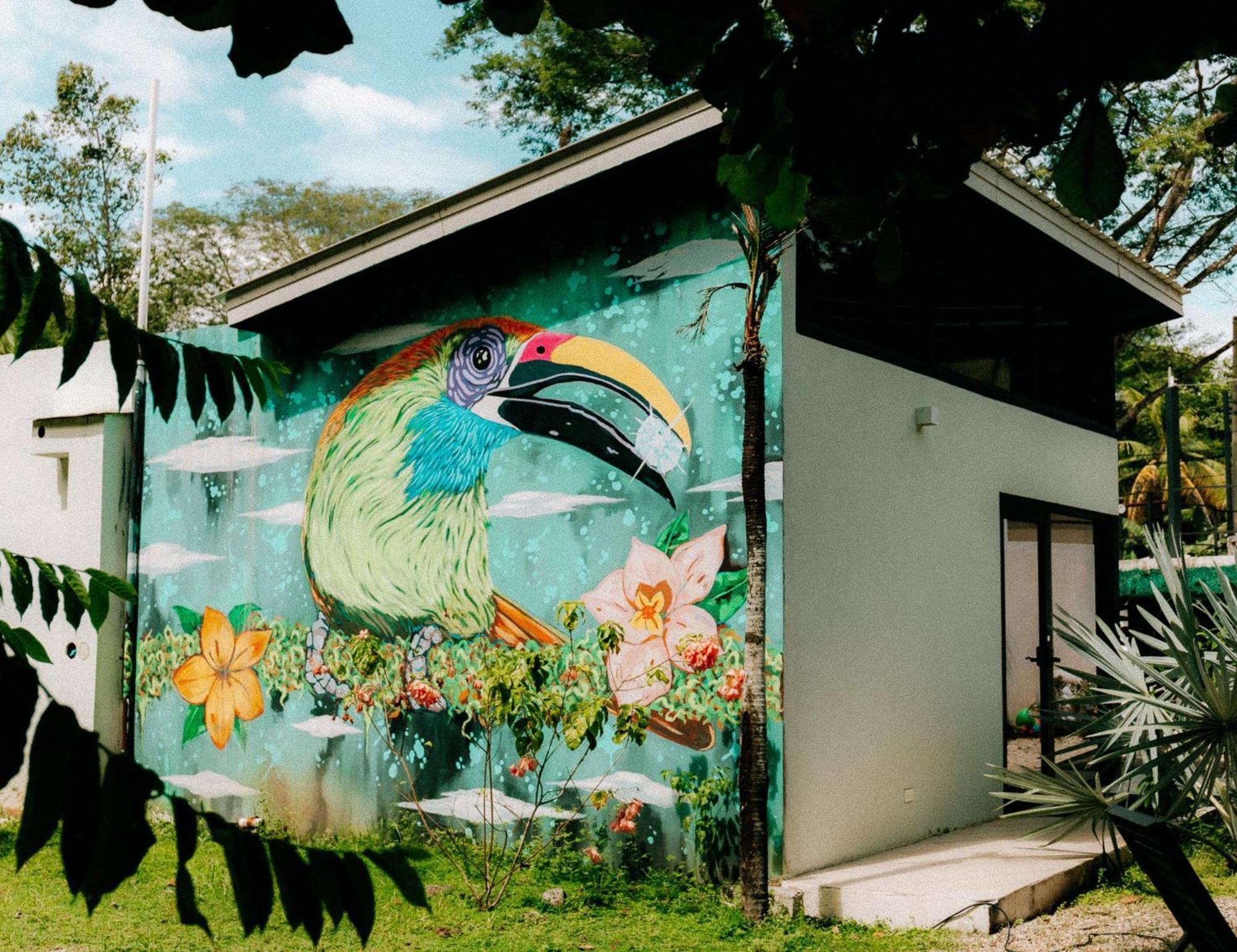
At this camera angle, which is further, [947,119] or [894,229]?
[894,229]

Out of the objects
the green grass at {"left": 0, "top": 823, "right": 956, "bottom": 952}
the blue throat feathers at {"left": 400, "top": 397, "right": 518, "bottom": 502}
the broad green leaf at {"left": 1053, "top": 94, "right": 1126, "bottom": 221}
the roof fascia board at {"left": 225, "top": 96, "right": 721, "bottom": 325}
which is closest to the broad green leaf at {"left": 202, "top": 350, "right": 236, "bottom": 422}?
the broad green leaf at {"left": 1053, "top": 94, "right": 1126, "bottom": 221}

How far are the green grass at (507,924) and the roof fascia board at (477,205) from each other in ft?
12.5

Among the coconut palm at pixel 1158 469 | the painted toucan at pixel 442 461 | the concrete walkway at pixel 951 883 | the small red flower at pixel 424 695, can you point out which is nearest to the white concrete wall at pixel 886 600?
the concrete walkway at pixel 951 883

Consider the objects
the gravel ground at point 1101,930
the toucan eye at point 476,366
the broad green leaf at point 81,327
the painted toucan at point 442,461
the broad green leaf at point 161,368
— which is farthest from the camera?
the toucan eye at point 476,366

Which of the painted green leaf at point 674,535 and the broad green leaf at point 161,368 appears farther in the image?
the painted green leaf at point 674,535

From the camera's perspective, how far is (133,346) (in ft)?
6.54

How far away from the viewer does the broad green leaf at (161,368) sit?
1945mm

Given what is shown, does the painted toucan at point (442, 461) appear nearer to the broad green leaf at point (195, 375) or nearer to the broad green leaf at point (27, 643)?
the broad green leaf at point (195, 375)

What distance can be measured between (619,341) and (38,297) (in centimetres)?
534

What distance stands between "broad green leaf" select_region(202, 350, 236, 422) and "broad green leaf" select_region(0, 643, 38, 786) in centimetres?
88

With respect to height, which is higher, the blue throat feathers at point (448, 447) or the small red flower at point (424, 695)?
the blue throat feathers at point (448, 447)

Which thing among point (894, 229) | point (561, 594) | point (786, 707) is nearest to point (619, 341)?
point (561, 594)

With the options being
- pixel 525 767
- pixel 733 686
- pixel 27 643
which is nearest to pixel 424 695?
pixel 525 767

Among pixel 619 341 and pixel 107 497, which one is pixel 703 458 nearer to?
A: pixel 619 341
